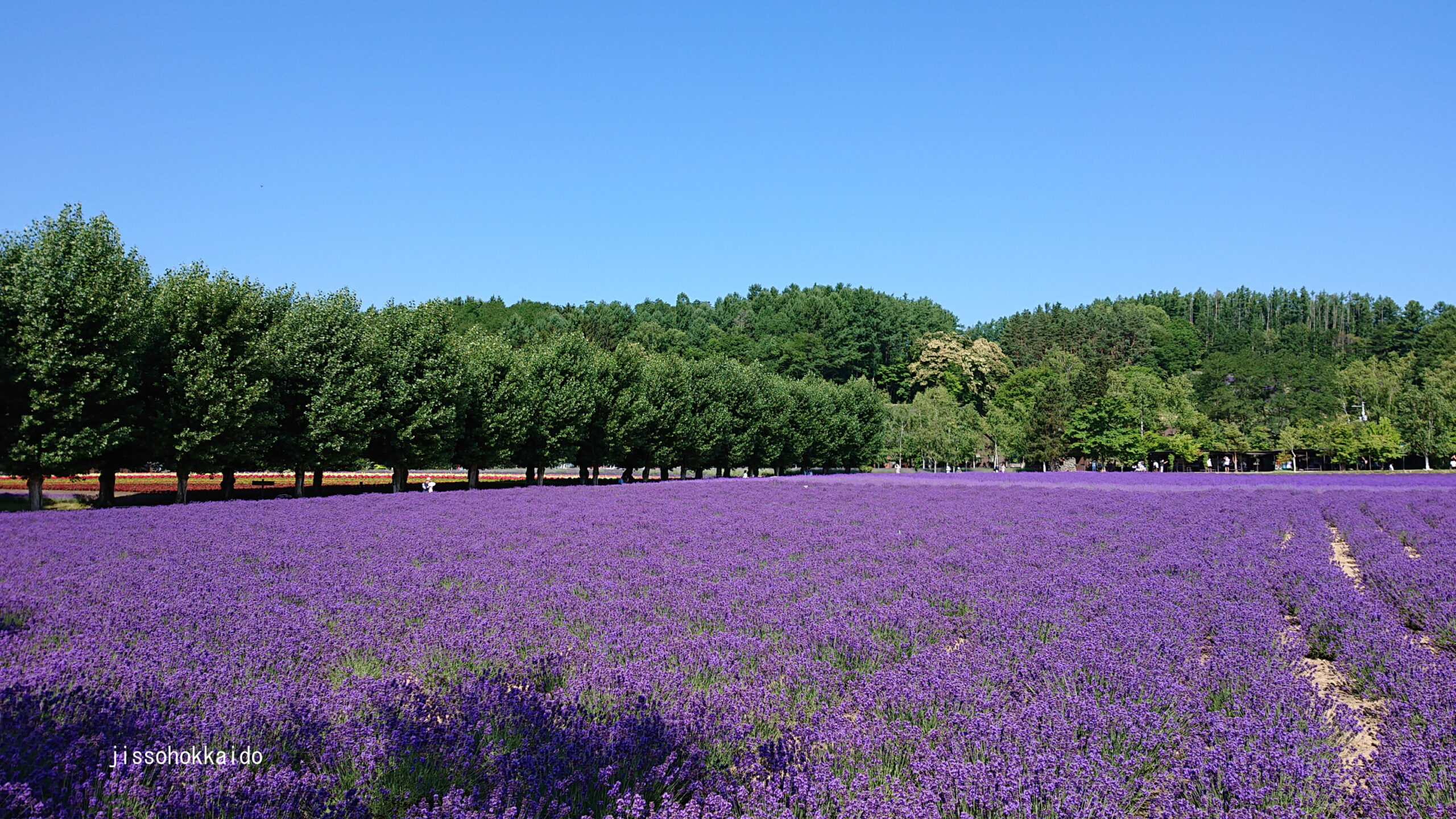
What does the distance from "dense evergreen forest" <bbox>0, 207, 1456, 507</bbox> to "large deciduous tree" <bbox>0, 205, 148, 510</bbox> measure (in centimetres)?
8

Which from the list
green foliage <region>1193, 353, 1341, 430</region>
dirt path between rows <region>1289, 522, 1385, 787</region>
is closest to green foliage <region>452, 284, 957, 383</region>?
green foliage <region>1193, 353, 1341, 430</region>

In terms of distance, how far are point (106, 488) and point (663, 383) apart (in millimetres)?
33207

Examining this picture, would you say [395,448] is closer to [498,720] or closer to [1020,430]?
[498,720]

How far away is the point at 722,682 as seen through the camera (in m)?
5.35

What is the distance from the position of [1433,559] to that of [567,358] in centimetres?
3911

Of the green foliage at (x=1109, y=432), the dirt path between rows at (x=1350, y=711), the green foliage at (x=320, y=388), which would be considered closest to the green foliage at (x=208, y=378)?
the green foliage at (x=320, y=388)

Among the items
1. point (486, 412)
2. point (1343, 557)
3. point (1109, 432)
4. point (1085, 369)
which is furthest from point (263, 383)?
point (1085, 369)

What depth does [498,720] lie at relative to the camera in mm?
4406

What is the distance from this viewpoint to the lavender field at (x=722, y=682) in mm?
3611

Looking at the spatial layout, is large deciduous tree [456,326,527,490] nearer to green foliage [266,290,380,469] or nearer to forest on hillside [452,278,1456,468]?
green foliage [266,290,380,469]

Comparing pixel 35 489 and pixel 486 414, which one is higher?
pixel 486 414

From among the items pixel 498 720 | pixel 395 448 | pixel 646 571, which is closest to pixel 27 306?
pixel 395 448

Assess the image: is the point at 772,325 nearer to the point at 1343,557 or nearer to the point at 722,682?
the point at 1343,557

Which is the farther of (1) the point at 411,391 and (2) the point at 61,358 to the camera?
(1) the point at 411,391
